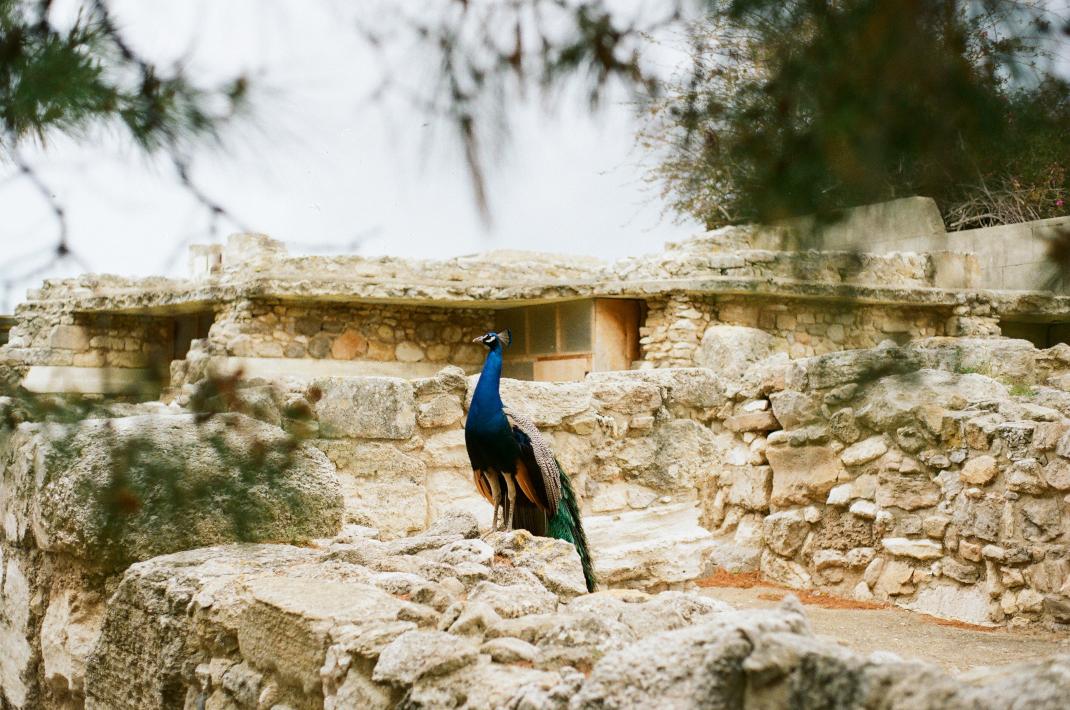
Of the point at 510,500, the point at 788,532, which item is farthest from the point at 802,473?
the point at 510,500

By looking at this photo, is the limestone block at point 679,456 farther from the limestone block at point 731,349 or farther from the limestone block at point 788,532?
the limestone block at point 731,349

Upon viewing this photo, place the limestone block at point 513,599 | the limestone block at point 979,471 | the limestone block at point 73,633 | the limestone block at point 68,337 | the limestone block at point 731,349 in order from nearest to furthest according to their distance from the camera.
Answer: the limestone block at point 513,599 → the limestone block at point 73,633 → the limestone block at point 979,471 → the limestone block at point 731,349 → the limestone block at point 68,337

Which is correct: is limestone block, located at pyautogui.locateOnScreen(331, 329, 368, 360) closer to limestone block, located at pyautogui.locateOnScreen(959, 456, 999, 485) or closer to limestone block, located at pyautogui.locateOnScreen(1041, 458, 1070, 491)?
limestone block, located at pyautogui.locateOnScreen(959, 456, 999, 485)

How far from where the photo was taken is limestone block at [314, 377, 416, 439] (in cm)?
532

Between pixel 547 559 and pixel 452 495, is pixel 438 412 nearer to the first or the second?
pixel 452 495

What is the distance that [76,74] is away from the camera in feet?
7.34

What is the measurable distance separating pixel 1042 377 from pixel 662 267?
3.76m

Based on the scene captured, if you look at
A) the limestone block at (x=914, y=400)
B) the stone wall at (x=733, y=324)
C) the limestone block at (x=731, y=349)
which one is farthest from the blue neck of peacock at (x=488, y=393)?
the stone wall at (x=733, y=324)

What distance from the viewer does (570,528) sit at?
4602 millimetres

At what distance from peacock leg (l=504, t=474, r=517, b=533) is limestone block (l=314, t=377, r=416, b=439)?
3.58 ft

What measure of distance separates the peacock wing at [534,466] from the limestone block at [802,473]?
1.94m

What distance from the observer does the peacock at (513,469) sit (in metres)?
4.41

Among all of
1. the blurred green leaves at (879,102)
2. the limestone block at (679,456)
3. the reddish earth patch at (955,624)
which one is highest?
the blurred green leaves at (879,102)

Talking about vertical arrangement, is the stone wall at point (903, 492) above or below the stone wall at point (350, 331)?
below
